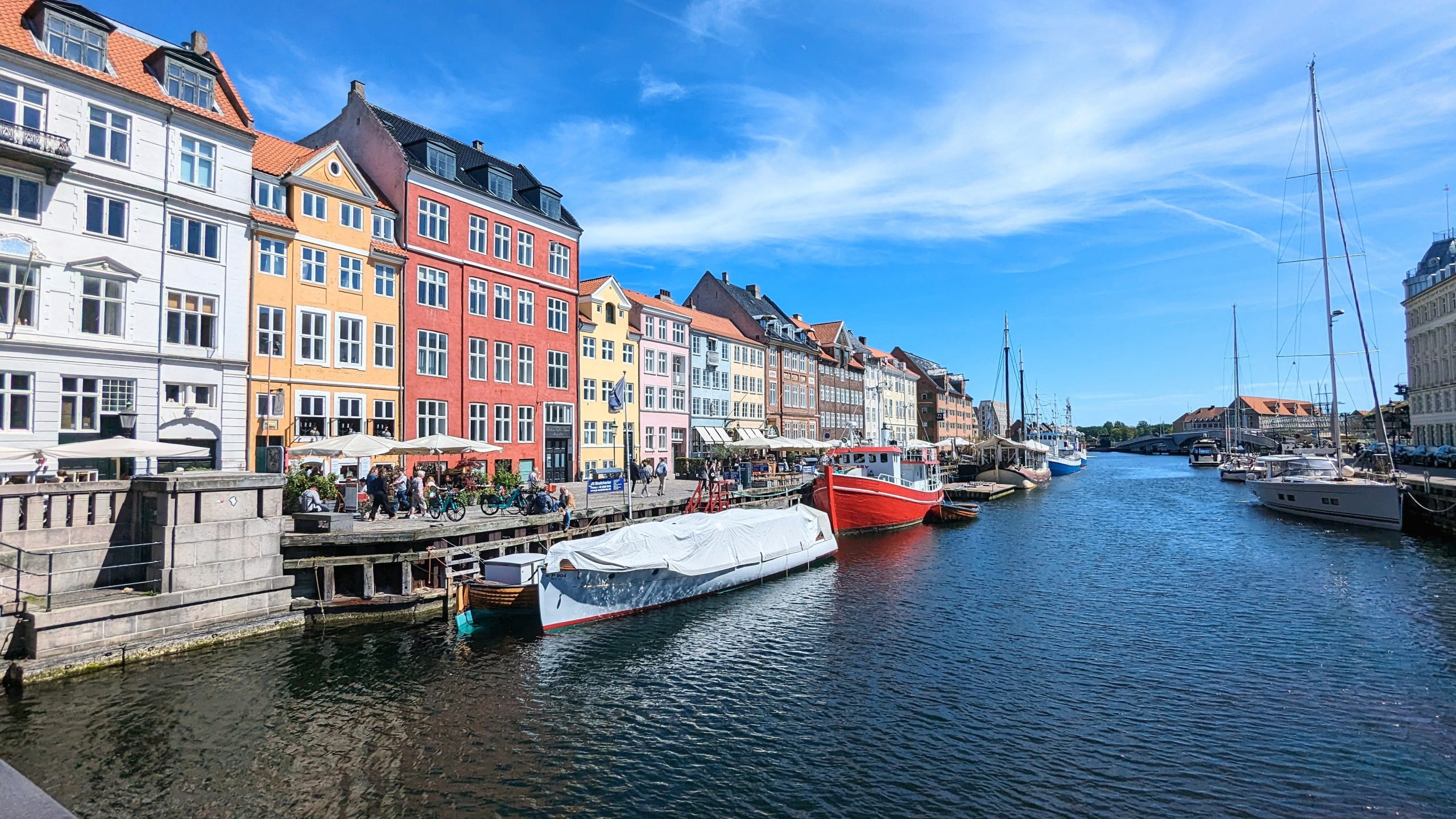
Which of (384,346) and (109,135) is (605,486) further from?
(109,135)

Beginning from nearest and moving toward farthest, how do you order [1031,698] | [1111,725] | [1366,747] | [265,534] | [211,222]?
[1366,747]
[1111,725]
[1031,698]
[265,534]
[211,222]


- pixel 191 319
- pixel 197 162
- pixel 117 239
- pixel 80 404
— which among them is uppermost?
pixel 197 162

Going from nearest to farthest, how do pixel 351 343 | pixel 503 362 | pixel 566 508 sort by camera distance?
pixel 566 508 → pixel 351 343 → pixel 503 362

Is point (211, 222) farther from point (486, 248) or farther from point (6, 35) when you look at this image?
point (486, 248)

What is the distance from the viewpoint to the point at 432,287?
3722cm

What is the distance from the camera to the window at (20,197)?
22781mm

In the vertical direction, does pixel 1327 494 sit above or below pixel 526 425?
below

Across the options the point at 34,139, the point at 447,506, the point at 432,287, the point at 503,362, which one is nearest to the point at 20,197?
the point at 34,139

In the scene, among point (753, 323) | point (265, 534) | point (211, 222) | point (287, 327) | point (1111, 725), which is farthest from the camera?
point (753, 323)

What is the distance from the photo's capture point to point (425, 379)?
36469mm

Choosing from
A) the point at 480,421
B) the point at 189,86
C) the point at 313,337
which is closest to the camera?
the point at 189,86

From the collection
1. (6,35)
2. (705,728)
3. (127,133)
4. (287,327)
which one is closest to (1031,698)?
(705,728)

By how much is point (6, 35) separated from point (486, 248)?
65.8ft

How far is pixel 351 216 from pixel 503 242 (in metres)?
9.05
